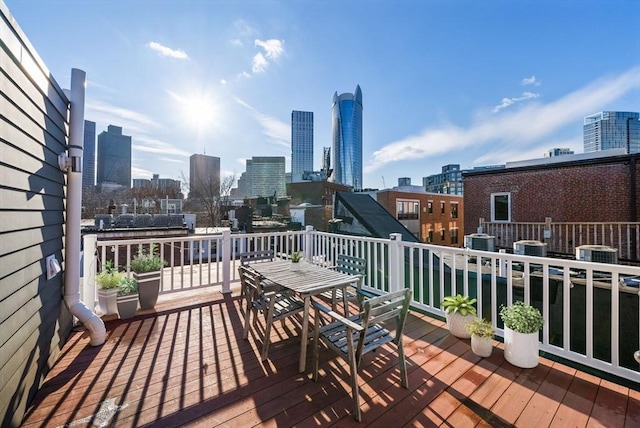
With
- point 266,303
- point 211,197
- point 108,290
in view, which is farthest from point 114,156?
point 266,303

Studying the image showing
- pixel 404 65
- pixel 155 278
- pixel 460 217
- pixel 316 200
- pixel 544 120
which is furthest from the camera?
pixel 316 200

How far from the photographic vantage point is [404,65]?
8.02 meters

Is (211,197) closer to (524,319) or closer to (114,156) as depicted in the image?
(114,156)

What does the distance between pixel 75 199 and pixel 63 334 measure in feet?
4.68

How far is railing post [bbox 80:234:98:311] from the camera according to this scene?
323 centimetres

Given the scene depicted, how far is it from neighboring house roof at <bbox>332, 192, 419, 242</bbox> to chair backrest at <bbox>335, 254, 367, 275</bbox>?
577 centimetres

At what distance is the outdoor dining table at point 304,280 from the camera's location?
2283 millimetres

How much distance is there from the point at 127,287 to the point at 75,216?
118cm

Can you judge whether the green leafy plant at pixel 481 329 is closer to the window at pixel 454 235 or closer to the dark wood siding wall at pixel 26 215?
the dark wood siding wall at pixel 26 215

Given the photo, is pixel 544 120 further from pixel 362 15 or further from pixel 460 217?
pixel 460 217

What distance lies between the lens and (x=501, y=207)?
42.0ft

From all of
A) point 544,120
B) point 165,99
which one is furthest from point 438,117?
point 165,99

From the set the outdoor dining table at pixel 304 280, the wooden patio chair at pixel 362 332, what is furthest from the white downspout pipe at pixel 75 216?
the wooden patio chair at pixel 362 332

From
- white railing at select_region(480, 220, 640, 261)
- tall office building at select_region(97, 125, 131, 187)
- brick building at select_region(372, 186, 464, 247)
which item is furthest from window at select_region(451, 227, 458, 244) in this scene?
tall office building at select_region(97, 125, 131, 187)
